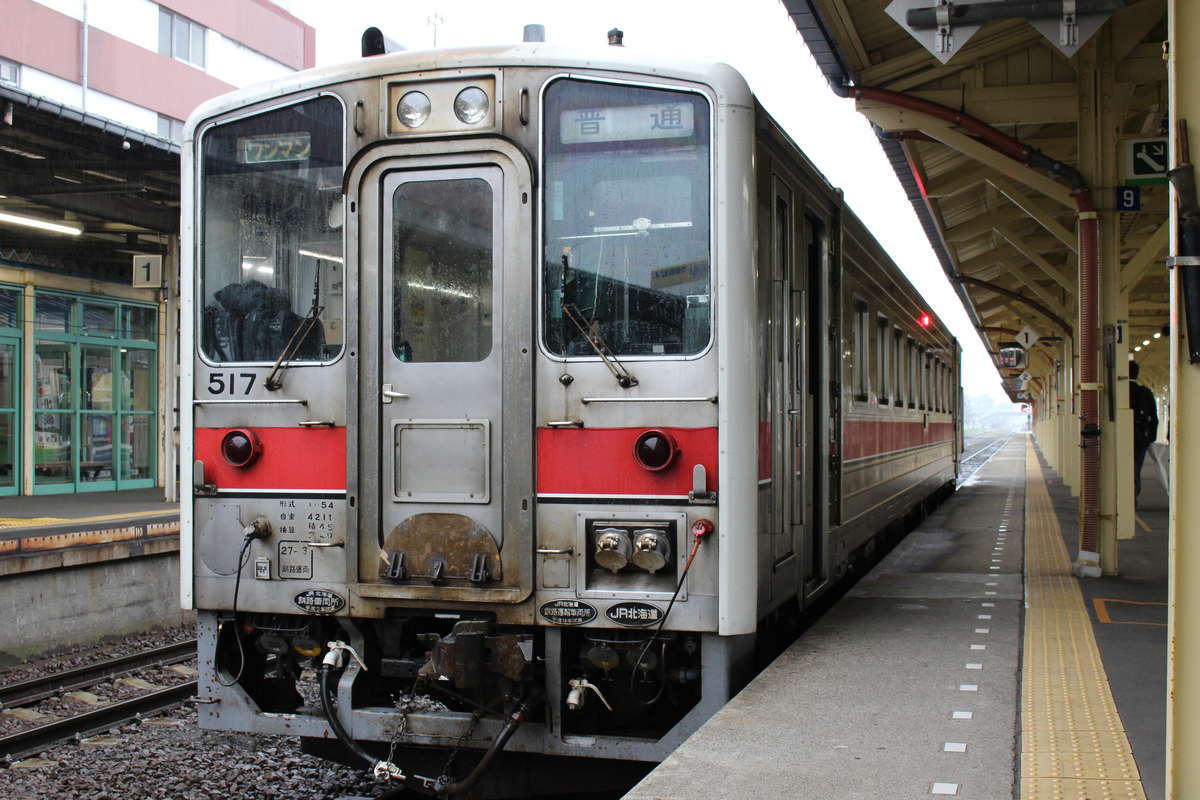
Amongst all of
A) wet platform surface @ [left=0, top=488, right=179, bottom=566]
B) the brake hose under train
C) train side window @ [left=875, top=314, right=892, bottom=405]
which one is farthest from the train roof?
wet platform surface @ [left=0, top=488, right=179, bottom=566]

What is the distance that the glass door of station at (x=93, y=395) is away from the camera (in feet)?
52.2

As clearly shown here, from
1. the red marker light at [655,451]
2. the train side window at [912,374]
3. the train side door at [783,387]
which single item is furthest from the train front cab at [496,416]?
the train side window at [912,374]

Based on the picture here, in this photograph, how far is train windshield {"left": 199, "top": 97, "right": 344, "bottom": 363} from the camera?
496 cm

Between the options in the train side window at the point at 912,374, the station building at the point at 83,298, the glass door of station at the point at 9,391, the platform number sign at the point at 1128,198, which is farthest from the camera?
the glass door of station at the point at 9,391

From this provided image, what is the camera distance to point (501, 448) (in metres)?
4.71

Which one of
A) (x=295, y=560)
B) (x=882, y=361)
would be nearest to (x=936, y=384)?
(x=882, y=361)

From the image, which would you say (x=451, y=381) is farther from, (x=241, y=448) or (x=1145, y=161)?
(x=1145, y=161)

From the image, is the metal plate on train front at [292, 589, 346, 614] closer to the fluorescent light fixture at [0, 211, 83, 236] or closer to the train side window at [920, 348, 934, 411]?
the train side window at [920, 348, 934, 411]

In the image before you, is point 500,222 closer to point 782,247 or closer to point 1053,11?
point 782,247

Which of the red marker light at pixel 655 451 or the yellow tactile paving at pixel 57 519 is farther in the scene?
the yellow tactile paving at pixel 57 519

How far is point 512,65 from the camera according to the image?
4738 millimetres

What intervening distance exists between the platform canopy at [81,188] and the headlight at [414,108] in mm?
6486

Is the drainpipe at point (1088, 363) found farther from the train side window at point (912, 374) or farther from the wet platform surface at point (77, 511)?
the wet platform surface at point (77, 511)

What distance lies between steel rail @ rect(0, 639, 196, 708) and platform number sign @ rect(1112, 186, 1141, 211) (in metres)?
7.62
